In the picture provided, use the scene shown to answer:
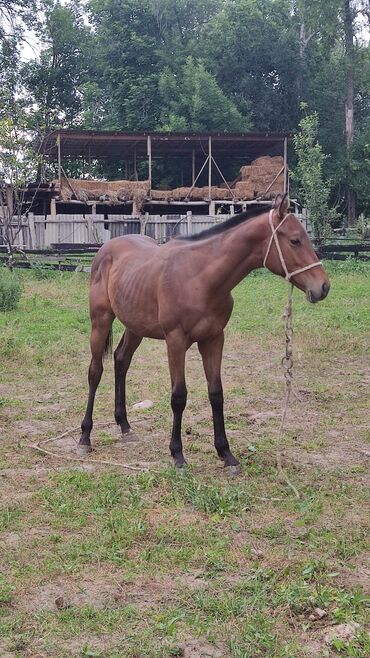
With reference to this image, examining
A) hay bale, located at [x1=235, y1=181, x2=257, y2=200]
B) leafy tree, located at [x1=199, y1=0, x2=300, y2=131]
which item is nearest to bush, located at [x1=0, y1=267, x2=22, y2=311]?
hay bale, located at [x1=235, y1=181, x2=257, y2=200]

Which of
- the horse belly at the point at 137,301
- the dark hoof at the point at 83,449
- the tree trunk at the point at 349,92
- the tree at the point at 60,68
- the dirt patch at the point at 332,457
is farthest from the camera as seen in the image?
the tree at the point at 60,68

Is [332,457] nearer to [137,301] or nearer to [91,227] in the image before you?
[137,301]

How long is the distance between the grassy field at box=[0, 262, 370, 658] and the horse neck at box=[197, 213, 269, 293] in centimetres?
151

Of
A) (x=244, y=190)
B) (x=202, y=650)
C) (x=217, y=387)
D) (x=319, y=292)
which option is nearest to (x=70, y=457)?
(x=217, y=387)

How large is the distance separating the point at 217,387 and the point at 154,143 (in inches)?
951

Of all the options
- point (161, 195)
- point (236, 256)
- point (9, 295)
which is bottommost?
point (9, 295)

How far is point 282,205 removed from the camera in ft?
15.5

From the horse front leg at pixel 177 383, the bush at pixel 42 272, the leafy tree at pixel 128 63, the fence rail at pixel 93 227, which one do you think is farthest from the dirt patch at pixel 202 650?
the leafy tree at pixel 128 63

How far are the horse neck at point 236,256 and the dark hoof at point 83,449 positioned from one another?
189 cm

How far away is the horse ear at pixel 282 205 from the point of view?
4.71 metres

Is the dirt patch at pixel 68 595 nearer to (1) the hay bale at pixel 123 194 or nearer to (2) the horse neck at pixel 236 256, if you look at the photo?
(2) the horse neck at pixel 236 256

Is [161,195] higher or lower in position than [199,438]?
higher

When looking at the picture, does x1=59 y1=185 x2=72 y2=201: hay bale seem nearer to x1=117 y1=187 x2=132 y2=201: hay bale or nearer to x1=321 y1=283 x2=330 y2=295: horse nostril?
A: x1=117 y1=187 x2=132 y2=201: hay bale

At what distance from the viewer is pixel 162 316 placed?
5.17 meters
